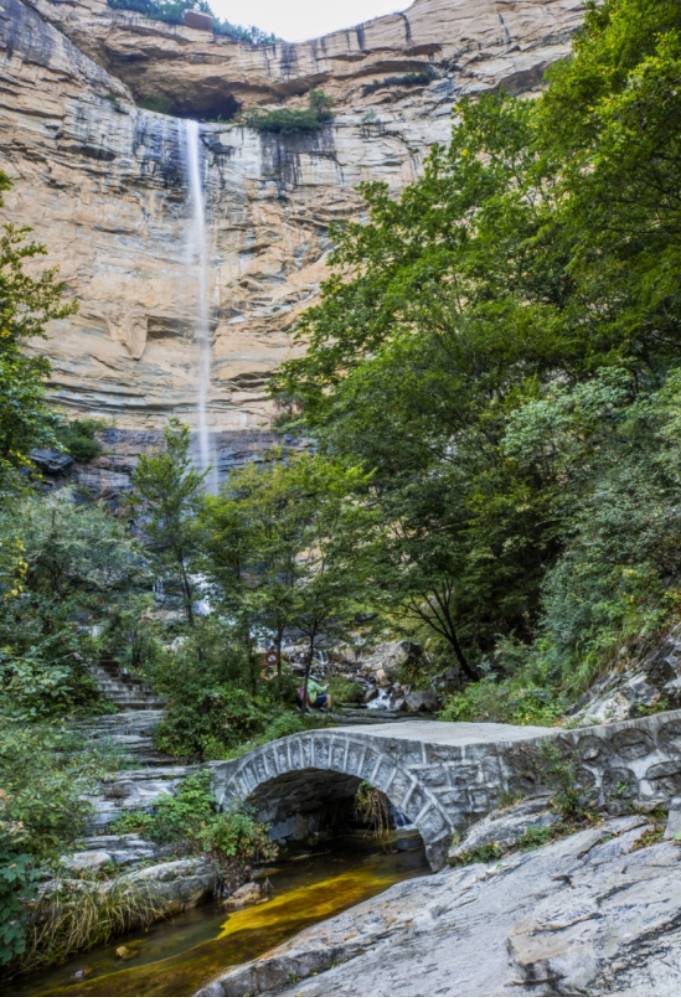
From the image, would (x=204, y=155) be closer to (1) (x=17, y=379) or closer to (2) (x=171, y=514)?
(2) (x=171, y=514)

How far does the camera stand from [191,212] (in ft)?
107

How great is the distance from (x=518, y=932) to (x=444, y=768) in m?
2.71

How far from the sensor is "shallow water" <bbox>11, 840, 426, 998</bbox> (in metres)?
4.68

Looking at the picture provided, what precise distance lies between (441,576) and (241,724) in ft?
13.4

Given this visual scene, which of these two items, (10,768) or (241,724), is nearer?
(10,768)

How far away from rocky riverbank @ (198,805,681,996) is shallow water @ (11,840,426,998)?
3.41 ft

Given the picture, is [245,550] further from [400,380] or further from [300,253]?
[300,253]

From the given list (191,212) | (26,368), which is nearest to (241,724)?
(26,368)

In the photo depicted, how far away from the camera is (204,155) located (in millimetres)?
33906

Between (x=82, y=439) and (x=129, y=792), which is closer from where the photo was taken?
(x=129, y=792)

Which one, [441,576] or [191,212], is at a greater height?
[191,212]

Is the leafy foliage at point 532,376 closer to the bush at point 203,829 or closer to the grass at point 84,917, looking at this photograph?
the bush at point 203,829

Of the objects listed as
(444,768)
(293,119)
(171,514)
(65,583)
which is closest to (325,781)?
(444,768)

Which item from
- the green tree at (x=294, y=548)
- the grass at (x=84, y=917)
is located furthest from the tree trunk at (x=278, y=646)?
the grass at (x=84, y=917)
